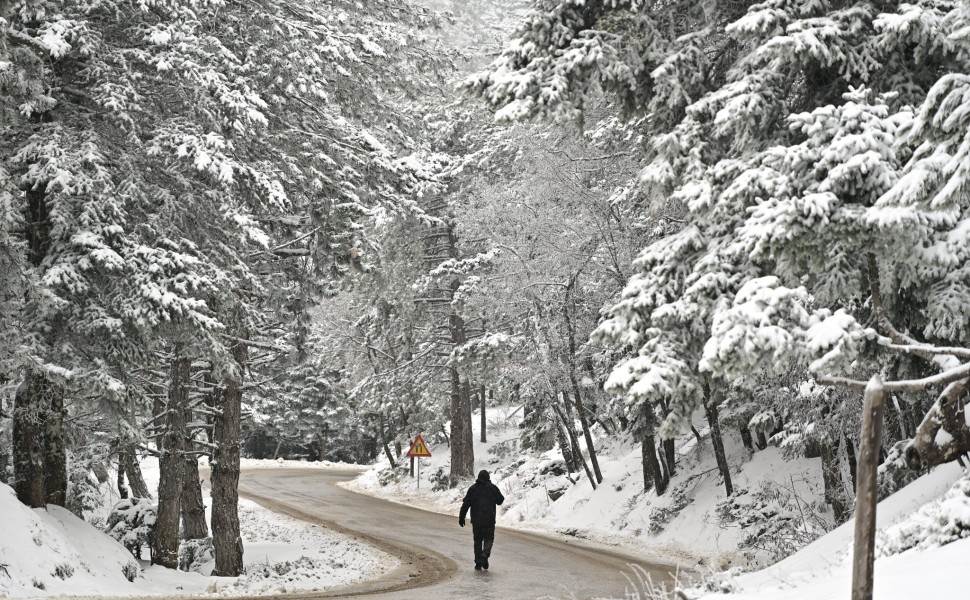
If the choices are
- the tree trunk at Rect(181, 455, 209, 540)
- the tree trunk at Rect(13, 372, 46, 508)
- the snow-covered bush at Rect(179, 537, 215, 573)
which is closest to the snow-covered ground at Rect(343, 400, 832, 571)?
the snow-covered bush at Rect(179, 537, 215, 573)

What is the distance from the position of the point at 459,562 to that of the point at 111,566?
18.7 ft

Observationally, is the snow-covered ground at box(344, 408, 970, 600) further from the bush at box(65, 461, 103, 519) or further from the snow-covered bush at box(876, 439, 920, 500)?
the bush at box(65, 461, 103, 519)

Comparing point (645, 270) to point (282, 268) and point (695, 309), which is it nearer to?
point (695, 309)

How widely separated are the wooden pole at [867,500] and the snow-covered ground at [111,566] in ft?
29.6

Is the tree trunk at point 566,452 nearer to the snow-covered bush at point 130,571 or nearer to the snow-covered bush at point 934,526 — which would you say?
Answer: the snow-covered bush at point 130,571

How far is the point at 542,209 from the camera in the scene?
20.6 metres

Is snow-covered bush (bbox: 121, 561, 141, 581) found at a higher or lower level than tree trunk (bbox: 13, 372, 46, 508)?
lower

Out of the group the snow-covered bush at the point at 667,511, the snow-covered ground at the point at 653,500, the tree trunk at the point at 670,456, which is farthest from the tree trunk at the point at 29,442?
the tree trunk at the point at 670,456

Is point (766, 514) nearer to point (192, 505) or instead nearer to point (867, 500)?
point (192, 505)

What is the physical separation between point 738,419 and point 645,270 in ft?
31.5

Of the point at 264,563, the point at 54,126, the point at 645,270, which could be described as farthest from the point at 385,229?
the point at 645,270

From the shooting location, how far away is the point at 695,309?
807cm

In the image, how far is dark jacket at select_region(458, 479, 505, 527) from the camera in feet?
43.8

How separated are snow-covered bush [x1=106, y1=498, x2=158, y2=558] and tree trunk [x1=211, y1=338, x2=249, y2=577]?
3.66ft
